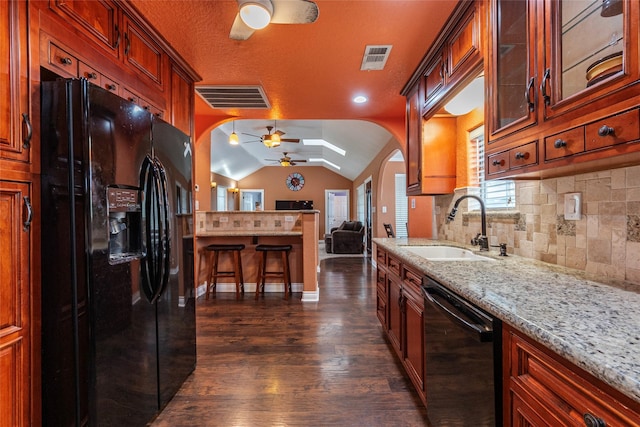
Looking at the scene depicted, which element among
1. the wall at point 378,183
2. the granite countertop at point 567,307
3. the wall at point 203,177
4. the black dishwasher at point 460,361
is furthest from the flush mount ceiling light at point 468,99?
the wall at point 203,177

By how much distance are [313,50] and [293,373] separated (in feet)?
7.85

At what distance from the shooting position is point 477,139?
2.32 metres

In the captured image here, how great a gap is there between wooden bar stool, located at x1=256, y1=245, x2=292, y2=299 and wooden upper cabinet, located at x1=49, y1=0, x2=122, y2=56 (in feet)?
8.66

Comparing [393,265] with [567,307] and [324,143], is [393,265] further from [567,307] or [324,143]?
[324,143]

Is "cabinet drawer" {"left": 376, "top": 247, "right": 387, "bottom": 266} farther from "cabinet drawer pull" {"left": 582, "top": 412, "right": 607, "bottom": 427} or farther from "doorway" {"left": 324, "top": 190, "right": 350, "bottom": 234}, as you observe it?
"doorway" {"left": 324, "top": 190, "right": 350, "bottom": 234}

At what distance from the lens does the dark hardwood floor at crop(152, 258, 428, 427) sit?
5.37ft

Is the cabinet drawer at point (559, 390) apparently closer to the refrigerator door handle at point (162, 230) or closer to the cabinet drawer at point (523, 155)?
the cabinet drawer at point (523, 155)

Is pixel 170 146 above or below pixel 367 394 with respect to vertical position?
above

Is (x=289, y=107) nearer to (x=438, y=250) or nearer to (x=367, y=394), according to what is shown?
(x=438, y=250)

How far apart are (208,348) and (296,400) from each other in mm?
1032

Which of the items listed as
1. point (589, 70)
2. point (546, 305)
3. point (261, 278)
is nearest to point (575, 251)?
point (546, 305)

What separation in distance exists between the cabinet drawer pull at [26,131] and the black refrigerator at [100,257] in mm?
55

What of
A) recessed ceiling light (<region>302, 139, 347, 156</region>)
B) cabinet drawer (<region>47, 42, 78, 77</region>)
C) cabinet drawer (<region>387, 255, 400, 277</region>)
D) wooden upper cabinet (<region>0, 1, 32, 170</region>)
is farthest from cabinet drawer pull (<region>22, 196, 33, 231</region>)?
recessed ceiling light (<region>302, 139, 347, 156</region>)

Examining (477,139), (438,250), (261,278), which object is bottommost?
(261,278)
